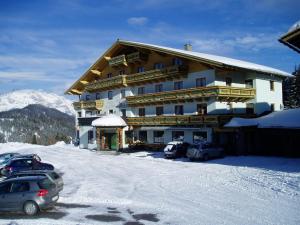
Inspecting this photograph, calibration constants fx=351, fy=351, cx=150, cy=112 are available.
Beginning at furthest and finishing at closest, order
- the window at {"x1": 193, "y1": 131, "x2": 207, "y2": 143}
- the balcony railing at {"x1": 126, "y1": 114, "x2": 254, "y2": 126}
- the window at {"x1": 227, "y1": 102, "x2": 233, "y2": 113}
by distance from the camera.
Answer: the window at {"x1": 227, "y1": 102, "x2": 233, "y2": 113} → the window at {"x1": 193, "y1": 131, "x2": 207, "y2": 143} → the balcony railing at {"x1": 126, "y1": 114, "x2": 254, "y2": 126}

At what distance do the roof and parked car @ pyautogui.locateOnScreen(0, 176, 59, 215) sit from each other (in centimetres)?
2429

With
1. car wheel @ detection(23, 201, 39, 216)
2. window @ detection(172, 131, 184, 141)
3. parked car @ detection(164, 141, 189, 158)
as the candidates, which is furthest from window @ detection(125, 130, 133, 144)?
car wheel @ detection(23, 201, 39, 216)

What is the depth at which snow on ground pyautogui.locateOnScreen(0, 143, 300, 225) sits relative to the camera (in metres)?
15.4

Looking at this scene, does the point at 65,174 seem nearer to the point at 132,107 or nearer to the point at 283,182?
the point at 283,182

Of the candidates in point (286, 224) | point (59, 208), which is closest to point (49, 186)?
point (59, 208)

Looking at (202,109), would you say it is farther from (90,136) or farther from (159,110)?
(90,136)

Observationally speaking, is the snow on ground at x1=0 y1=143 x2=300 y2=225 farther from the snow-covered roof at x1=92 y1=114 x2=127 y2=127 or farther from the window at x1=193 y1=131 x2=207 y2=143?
the snow-covered roof at x1=92 y1=114 x2=127 y2=127

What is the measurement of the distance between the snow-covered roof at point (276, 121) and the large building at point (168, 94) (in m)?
2.17

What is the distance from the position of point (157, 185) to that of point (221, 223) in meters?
8.90

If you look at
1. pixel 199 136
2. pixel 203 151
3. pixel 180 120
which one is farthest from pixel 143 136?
pixel 203 151

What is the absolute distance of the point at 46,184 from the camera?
17234 mm

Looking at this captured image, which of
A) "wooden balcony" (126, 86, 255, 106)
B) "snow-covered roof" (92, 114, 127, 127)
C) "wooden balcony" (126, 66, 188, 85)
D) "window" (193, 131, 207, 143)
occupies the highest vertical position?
"wooden balcony" (126, 66, 188, 85)

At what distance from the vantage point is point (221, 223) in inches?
560

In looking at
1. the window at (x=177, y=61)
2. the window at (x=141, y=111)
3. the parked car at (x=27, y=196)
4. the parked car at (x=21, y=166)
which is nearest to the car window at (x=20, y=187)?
the parked car at (x=27, y=196)
